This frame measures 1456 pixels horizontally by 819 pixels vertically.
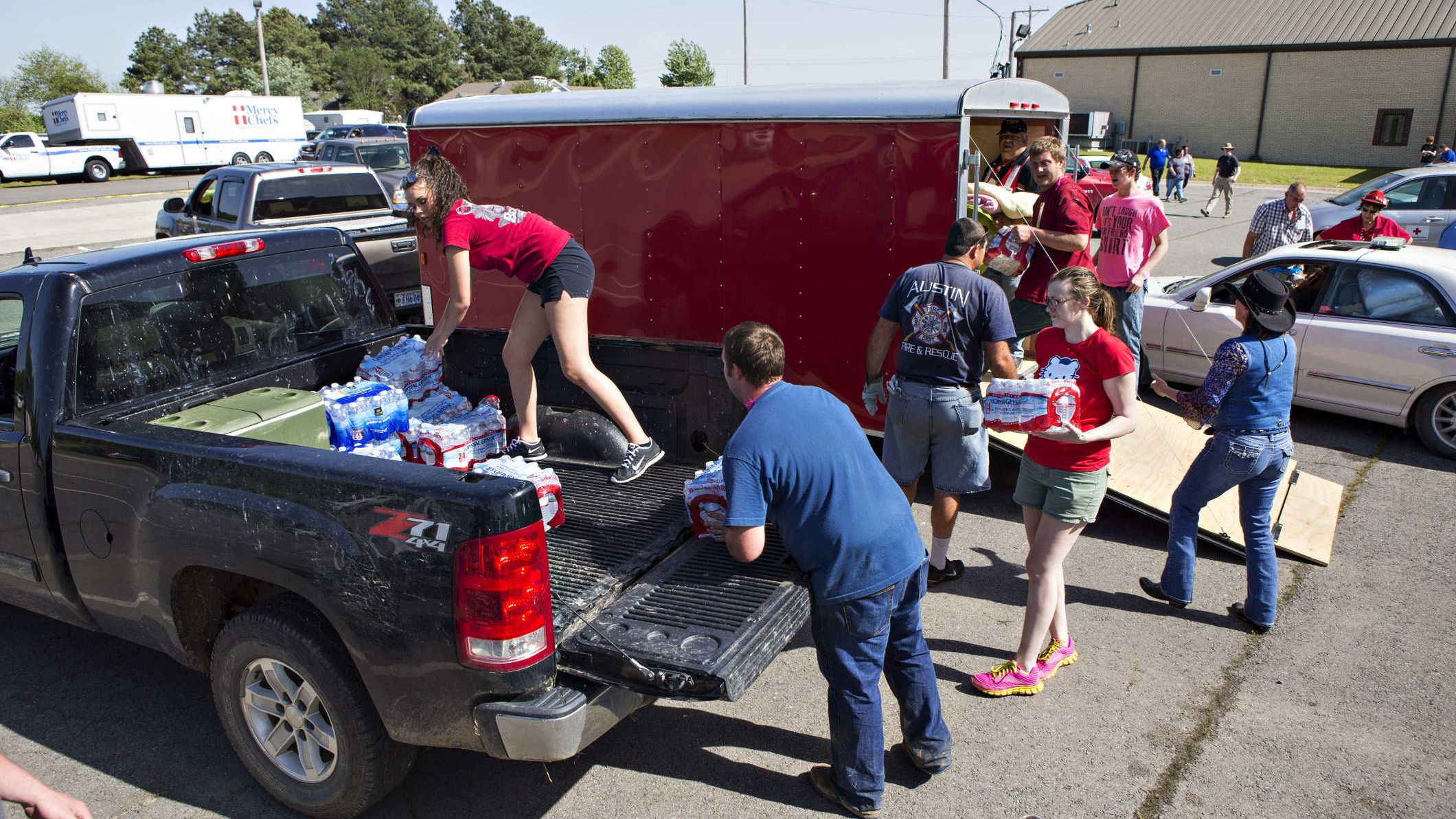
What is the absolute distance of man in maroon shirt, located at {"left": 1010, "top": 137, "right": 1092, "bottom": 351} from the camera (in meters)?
6.26

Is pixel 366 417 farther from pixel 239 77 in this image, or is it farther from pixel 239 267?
pixel 239 77

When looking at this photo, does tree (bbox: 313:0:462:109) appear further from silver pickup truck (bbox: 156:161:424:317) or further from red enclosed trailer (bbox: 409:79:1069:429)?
red enclosed trailer (bbox: 409:79:1069:429)

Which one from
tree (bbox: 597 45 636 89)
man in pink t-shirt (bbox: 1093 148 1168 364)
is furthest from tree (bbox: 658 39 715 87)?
man in pink t-shirt (bbox: 1093 148 1168 364)

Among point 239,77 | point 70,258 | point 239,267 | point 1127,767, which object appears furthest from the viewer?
point 239,77

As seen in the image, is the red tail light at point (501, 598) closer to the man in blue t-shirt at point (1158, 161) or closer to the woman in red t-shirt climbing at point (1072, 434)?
the woman in red t-shirt climbing at point (1072, 434)

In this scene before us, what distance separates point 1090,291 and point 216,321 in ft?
11.9

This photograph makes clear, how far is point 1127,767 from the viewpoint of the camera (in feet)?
11.6

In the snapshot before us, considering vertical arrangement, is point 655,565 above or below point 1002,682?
above

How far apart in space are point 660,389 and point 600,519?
3.04 ft

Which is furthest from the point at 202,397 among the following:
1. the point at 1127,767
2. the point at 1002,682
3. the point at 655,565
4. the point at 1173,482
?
the point at 1173,482

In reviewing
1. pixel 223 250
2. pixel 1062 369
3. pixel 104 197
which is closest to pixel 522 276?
pixel 223 250

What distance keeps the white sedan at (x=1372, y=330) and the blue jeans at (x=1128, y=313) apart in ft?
0.88

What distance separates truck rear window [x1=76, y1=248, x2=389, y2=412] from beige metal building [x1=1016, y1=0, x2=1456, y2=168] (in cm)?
3957

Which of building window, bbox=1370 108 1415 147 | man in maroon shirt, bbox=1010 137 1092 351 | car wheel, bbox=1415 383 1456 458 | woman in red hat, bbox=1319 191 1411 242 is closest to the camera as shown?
man in maroon shirt, bbox=1010 137 1092 351
